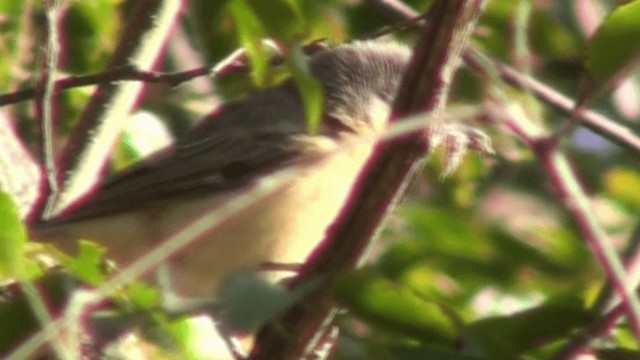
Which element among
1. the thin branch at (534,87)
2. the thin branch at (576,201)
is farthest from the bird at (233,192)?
the thin branch at (576,201)

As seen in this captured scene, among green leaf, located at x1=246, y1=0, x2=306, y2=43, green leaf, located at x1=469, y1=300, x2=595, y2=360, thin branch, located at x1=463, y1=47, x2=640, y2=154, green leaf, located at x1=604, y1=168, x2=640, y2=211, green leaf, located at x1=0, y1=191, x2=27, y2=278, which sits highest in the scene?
green leaf, located at x1=604, y1=168, x2=640, y2=211

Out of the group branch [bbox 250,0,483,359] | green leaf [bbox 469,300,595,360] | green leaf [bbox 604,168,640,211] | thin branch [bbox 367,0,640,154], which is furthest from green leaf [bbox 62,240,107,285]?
green leaf [bbox 604,168,640,211]

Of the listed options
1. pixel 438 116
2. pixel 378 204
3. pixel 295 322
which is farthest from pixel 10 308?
pixel 438 116

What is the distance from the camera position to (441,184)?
3.42m

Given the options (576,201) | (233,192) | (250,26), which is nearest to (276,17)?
(250,26)

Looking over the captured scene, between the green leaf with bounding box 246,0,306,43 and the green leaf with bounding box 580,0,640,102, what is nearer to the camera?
the green leaf with bounding box 580,0,640,102

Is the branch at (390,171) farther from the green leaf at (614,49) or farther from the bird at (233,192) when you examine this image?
the bird at (233,192)

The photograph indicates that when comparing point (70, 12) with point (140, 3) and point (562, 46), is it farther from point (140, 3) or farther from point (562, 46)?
point (562, 46)

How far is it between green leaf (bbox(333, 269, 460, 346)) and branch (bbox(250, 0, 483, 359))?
53 mm

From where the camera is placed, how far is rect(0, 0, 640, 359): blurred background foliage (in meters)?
1.46

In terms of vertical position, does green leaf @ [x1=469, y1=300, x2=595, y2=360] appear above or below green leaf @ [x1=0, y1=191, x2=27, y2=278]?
above

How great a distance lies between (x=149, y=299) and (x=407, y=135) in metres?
0.36

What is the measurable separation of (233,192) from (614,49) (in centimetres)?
165

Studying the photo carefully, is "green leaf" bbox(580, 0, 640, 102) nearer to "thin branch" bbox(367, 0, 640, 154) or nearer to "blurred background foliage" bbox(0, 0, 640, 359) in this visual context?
"blurred background foliage" bbox(0, 0, 640, 359)
